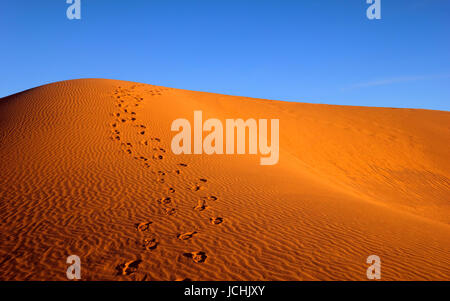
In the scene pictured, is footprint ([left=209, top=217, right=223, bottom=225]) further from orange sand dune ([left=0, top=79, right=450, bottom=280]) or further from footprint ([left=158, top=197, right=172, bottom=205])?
footprint ([left=158, top=197, right=172, bottom=205])

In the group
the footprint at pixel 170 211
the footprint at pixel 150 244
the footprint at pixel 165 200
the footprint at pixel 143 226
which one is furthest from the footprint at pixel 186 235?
the footprint at pixel 165 200

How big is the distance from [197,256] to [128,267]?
1.37 meters

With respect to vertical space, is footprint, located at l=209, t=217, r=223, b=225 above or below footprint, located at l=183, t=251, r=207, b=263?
above

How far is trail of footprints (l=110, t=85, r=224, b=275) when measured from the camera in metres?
5.54

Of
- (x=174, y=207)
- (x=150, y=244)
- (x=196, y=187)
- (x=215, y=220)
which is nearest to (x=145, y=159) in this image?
(x=196, y=187)

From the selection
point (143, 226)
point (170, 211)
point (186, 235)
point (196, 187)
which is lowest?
point (186, 235)

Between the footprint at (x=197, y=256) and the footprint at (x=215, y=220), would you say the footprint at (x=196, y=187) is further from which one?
the footprint at (x=197, y=256)

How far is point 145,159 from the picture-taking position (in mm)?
11117

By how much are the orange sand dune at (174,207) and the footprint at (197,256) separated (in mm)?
22

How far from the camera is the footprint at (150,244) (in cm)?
559

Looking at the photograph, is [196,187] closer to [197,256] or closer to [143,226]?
[143,226]

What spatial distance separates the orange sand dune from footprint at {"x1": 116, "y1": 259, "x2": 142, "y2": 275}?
1.2 inches

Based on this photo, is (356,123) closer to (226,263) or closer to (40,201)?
(226,263)

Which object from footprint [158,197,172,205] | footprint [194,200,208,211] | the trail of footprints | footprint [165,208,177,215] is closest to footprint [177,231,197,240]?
the trail of footprints
